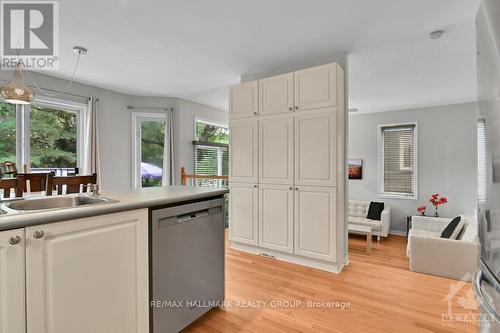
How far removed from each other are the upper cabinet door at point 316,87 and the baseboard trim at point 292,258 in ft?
5.54

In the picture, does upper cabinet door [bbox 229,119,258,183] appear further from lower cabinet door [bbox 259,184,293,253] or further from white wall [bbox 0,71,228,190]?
white wall [bbox 0,71,228,190]

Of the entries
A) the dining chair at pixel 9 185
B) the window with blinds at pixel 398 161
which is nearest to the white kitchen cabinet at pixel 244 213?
the dining chair at pixel 9 185

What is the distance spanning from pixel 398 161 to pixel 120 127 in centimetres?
571

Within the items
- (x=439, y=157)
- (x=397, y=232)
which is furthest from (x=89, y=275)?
(x=439, y=157)

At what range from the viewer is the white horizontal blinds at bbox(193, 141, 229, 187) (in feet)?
17.1

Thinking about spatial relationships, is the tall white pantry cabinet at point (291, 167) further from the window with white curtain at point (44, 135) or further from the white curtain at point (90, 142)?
the window with white curtain at point (44, 135)

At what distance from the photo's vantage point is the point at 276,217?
117 inches

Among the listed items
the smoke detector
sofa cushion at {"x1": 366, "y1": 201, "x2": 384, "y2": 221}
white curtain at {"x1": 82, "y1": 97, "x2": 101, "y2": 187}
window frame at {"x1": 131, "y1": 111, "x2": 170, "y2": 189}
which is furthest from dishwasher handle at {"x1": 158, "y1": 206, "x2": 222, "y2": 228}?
sofa cushion at {"x1": 366, "y1": 201, "x2": 384, "y2": 221}

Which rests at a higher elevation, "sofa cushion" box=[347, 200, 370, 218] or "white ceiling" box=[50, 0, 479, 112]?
"white ceiling" box=[50, 0, 479, 112]

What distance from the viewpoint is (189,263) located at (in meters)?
1.65

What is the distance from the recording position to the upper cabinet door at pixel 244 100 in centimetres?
311

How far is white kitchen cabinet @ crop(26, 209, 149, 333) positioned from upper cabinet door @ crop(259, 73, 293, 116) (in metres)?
2.04

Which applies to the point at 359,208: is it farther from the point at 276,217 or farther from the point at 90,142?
the point at 90,142

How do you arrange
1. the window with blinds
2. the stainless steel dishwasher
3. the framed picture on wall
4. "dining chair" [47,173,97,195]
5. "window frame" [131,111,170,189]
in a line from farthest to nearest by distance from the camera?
1. the framed picture on wall
2. the window with blinds
3. "window frame" [131,111,170,189]
4. "dining chair" [47,173,97,195]
5. the stainless steel dishwasher
